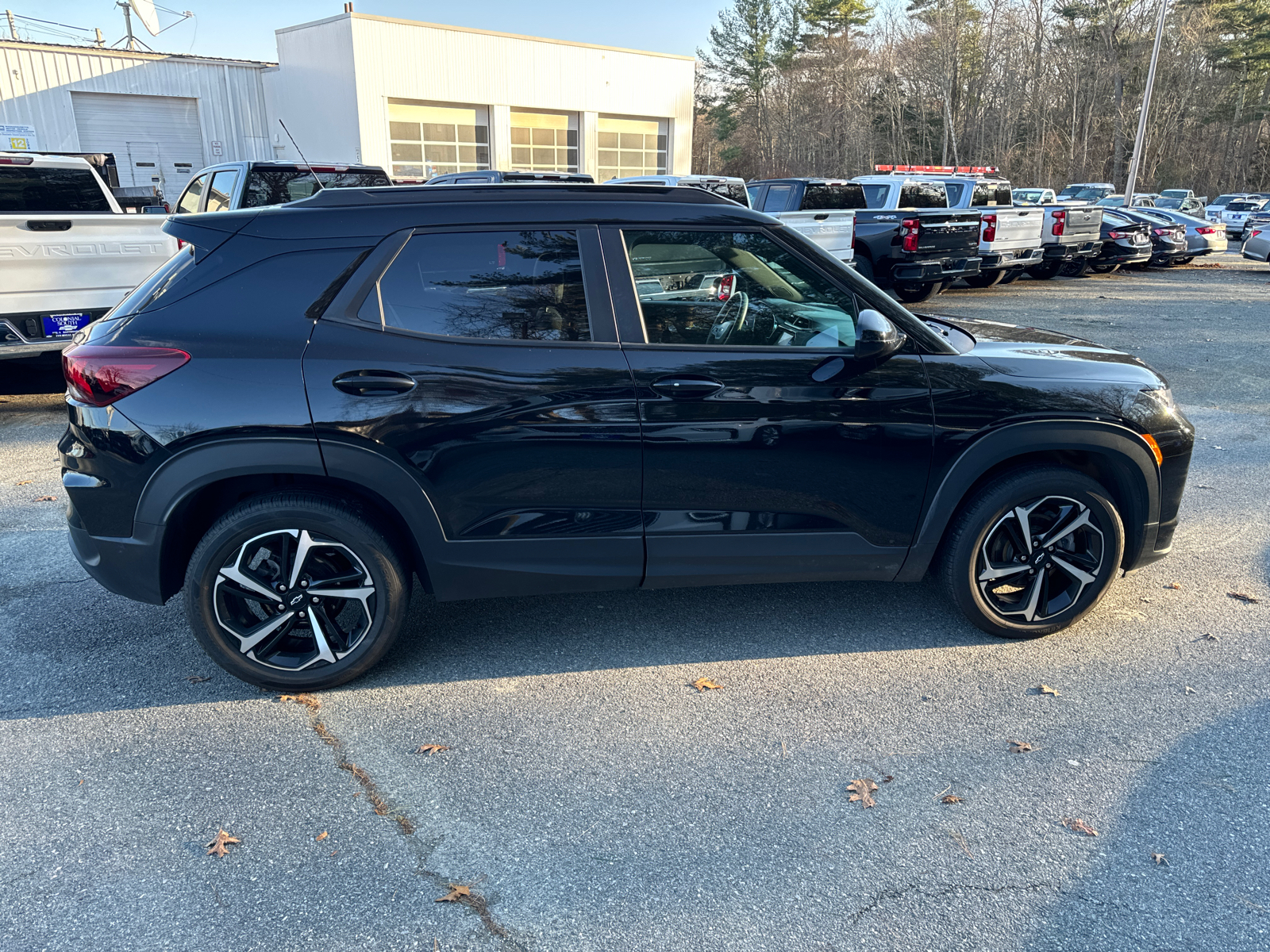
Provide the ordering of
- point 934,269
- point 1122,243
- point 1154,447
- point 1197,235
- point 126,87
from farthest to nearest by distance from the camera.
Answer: point 126,87, point 1197,235, point 1122,243, point 934,269, point 1154,447

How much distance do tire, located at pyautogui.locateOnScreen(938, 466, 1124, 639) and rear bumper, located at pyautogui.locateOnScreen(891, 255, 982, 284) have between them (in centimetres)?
1076

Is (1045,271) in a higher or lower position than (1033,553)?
lower

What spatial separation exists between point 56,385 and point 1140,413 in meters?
8.90

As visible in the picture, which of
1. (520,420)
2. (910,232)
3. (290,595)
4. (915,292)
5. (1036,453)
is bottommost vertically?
(915,292)

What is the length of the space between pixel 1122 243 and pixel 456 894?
2329 cm

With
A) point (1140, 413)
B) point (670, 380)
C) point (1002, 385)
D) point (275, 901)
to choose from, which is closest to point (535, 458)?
point (670, 380)

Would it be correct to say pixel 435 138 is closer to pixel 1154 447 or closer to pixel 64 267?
pixel 64 267

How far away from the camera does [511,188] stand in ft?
11.4

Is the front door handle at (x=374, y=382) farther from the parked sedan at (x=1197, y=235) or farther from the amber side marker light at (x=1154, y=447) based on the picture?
the parked sedan at (x=1197, y=235)

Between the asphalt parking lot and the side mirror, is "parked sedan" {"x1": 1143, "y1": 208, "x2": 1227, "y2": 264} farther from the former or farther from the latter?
the side mirror

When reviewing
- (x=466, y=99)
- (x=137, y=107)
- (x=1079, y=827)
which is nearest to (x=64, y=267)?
(x=1079, y=827)

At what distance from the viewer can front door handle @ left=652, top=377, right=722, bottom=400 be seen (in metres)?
3.32

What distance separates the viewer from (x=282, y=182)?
9.95 m

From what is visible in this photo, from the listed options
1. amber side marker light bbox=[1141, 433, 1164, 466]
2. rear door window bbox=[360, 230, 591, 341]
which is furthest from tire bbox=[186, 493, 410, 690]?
amber side marker light bbox=[1141, 433, 1164, 466]
